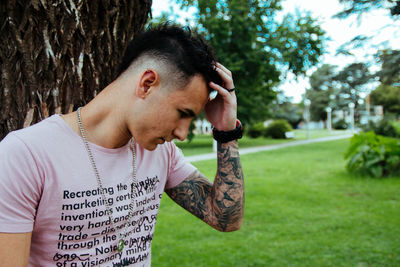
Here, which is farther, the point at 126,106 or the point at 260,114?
the point at 260,114

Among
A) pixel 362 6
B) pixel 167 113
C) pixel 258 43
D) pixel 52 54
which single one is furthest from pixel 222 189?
pixel 258 43

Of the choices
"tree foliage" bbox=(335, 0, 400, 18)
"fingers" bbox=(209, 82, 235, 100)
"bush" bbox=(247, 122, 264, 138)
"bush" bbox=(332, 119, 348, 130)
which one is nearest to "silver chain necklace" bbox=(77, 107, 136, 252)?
"fingers" bbox=(209, 82, 235, 100)

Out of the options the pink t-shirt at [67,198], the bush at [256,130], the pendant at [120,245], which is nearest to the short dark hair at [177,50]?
the pink t-shirt at [67,198]

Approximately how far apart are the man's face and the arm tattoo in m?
0.41

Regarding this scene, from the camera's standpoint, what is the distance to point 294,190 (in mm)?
7270

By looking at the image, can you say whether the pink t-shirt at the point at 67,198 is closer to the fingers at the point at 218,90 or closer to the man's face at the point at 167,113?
the man's face at the point at 167,113

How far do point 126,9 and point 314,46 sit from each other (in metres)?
13.8

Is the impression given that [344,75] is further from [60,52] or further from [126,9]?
[60,52]

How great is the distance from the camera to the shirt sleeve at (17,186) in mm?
1177

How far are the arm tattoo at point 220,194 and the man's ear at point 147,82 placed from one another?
59 cm

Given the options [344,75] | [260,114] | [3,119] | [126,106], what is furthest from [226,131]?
[260,114]

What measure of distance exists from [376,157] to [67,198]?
857 cm

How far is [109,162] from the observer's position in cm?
149

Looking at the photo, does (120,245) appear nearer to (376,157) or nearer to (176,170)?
(176,170)
